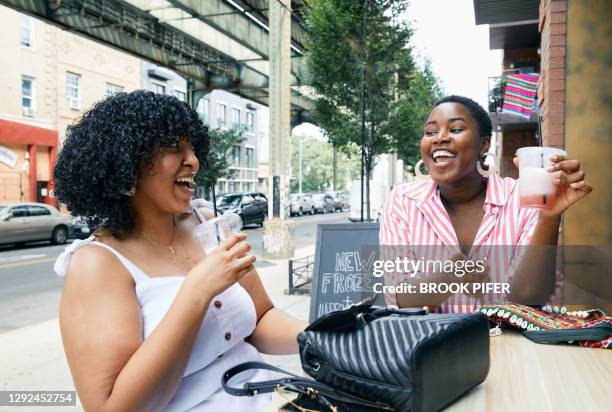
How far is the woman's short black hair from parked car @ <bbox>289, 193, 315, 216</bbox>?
32861 millimetres

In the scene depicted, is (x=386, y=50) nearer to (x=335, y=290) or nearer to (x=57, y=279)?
(x=57, y=279)

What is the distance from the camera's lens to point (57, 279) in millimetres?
10102

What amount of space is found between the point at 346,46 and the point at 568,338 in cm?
1084

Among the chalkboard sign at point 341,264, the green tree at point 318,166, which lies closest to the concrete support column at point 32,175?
the chalkboard sign at point 341,264

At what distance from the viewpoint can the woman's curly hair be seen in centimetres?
168

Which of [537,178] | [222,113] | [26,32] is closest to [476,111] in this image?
[537,178]

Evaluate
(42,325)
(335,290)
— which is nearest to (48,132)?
(42,325)

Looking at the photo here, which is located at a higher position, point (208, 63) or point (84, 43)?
point (84, 43)

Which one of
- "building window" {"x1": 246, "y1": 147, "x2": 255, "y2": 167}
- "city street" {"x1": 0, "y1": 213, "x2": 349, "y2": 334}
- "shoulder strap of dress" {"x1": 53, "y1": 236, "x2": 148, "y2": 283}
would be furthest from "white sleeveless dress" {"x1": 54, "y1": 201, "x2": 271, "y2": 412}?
"building window" {"x1": 246, "y1": 147, "x2": 255, "y2": 167}

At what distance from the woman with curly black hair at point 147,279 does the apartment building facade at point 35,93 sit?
1968 cm

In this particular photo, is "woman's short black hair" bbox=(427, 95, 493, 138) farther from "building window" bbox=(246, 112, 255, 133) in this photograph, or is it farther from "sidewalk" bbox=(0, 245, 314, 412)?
"building window" bbox=(246, 112, 255, 133)

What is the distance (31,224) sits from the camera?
50.5ft

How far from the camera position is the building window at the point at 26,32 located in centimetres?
2252

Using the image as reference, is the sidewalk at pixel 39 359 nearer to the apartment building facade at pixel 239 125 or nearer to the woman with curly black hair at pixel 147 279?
the woman with curly black hair at pixel 147 279
